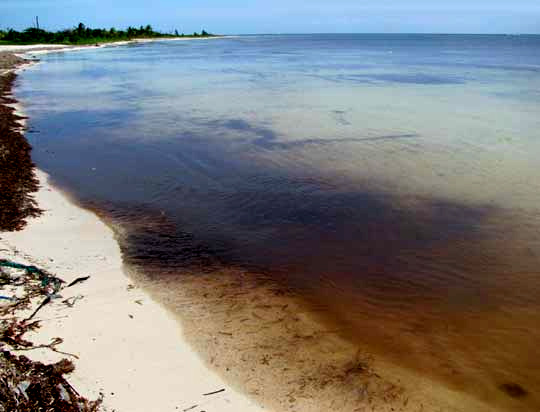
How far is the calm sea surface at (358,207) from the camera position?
593cm

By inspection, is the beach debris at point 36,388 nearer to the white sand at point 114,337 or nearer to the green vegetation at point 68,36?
the white sand at point 114,337

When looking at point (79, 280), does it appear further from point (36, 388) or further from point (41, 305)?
point (36, 388)

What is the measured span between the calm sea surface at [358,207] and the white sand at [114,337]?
780 millimetres

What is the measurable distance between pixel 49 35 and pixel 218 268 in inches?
3786

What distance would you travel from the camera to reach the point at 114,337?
5375 mm

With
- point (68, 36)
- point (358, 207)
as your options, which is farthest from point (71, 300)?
point (68, 36)

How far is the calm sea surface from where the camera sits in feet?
19.4

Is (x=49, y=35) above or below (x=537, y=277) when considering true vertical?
above

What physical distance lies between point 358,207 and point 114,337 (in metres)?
5.66

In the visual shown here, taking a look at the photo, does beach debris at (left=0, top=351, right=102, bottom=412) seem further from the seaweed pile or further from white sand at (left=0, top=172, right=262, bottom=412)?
the seaweed pile

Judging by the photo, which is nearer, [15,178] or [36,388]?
[36,388]

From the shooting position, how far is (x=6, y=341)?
5020 mm

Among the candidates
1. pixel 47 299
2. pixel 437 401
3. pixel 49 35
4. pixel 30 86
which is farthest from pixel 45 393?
pixel 49 35

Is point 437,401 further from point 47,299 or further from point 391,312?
point 47,299
